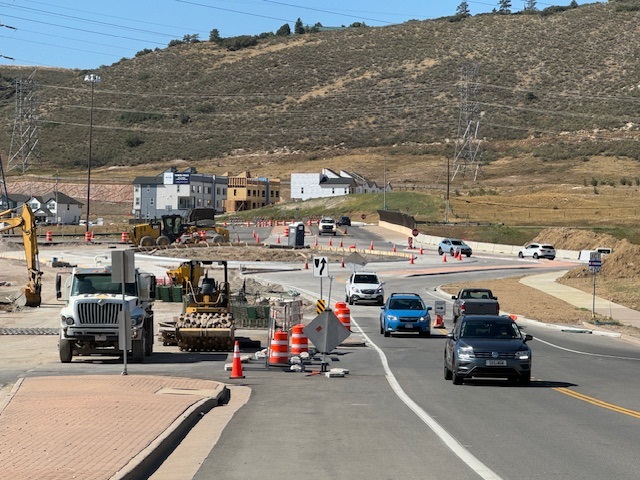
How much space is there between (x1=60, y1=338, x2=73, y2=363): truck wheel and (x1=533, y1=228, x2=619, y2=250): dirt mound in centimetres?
6433

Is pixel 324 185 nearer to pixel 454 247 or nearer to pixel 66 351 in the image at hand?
pixel 454 247

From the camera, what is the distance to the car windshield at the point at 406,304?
38750 mm

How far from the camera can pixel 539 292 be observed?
59.7 meters

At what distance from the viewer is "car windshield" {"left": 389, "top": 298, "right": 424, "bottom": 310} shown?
3875cm

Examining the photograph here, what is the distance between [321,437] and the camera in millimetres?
15438

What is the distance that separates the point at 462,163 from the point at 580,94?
3706cm

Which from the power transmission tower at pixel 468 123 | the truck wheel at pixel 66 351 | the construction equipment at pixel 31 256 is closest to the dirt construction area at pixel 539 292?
the construction equipment at pixel 31 256

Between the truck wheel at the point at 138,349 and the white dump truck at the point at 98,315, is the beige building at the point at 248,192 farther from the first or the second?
the truck wheel at the point at 138,349

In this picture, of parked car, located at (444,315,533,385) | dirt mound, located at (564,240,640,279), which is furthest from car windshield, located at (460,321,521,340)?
dirt mound, located at (564,240,640,279)

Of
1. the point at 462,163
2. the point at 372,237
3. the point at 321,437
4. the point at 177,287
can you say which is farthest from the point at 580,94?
the point at 321,437

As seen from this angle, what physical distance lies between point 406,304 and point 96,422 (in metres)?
24.3

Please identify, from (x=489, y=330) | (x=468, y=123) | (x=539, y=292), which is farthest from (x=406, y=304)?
(x=468, y=123)

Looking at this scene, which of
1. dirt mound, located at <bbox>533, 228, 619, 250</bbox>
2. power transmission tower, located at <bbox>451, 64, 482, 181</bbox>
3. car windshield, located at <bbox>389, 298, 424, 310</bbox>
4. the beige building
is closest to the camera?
car windshield, located at <bbox>389, 298, 424, 310</bbox>

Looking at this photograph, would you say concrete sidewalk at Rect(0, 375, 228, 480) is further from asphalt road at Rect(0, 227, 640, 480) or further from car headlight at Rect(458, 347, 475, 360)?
car headlight at Rect(458, 347, 475, 360)
